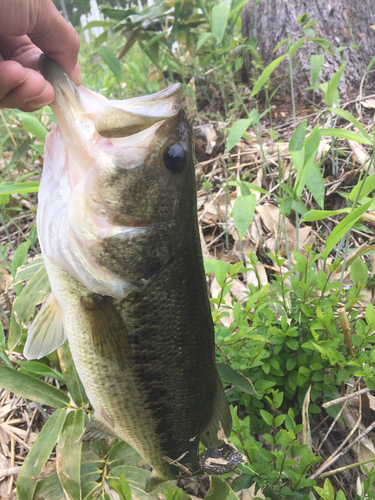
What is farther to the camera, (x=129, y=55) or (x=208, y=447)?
(x=129, y=55)

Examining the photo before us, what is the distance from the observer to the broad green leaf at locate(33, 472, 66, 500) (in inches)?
57.1

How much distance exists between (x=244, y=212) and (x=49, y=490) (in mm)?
1426

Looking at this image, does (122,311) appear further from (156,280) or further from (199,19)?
(199,19)

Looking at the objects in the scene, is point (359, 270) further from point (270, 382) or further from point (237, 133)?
point (237, 133)

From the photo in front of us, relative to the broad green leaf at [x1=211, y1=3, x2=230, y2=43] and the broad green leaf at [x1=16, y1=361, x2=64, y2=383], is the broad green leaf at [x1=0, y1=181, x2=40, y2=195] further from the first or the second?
the broad green leaf at [x1=211, y1=3, x2=230, y2=43]

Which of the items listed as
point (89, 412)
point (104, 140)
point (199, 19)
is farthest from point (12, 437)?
point (199, 19)

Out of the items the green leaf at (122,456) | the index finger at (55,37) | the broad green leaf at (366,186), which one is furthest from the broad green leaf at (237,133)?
the green leaf at (122,456)

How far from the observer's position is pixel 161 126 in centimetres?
112

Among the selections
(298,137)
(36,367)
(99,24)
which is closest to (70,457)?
(36,367)

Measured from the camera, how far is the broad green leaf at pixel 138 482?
4.70 feet

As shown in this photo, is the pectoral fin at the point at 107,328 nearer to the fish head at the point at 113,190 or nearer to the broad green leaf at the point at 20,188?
the fish head at the point at 113,190

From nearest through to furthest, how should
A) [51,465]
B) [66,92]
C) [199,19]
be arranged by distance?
[66,92] < [51,465] < [199,19]

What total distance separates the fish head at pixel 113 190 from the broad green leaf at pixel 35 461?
75cm

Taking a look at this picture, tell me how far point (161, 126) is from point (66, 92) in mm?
301
